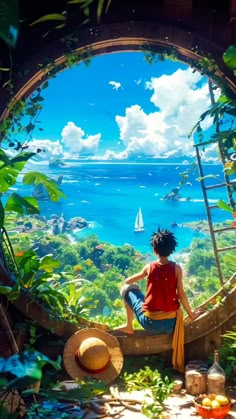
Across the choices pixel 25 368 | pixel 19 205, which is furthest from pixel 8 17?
pixel 19 205

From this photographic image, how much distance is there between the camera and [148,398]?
11.2 ft

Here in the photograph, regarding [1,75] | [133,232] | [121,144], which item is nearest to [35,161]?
[121,144]

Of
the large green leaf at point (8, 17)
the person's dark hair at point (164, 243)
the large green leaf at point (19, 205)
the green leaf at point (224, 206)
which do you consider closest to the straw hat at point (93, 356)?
the person's dark hair at point (164, 243)

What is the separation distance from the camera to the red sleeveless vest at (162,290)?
13.0ft

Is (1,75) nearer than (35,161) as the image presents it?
Yes

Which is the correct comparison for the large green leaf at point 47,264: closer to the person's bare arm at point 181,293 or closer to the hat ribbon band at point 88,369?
the hat ribbon band at point 88,369

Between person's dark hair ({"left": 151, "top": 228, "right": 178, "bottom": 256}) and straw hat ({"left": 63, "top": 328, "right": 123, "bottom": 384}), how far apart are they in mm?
759

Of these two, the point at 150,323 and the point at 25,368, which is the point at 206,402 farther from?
A: the point at 25,368

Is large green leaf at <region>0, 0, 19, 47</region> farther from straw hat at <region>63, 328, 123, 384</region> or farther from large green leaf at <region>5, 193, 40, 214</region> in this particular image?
straw hat at <region>63, 328, 123, 384</region>

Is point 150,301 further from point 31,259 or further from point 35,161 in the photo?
point 35,161

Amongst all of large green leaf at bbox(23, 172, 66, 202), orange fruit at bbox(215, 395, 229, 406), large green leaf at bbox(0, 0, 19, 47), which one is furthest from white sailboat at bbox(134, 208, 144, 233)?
large green leaf at bbox(0, 0, 19, 47)

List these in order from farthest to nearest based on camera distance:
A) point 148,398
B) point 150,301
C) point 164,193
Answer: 1. point 164,193
2. point 150,301
3. point 148,398

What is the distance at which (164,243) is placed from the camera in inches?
155

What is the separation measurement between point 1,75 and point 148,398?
2.67 meters
